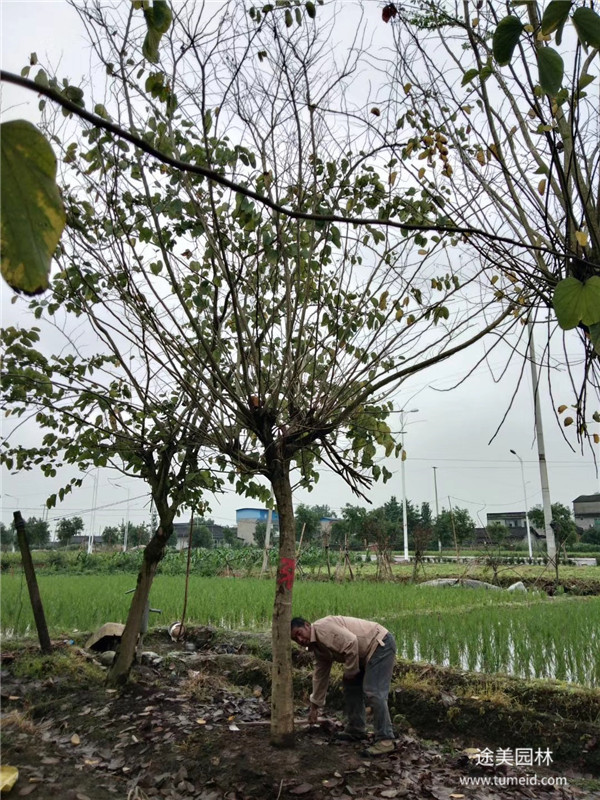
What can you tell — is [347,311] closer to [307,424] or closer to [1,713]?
[307,424]

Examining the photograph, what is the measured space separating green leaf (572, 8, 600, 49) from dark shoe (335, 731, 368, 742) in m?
4.87

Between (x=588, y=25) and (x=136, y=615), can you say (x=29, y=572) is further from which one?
(x=588, y=25)

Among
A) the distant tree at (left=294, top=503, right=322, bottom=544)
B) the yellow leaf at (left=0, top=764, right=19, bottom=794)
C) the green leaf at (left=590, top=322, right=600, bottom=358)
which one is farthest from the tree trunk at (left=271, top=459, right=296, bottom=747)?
the distant tree at (left=294, top=503, right=322, bottom=544)

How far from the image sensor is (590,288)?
4.01ft

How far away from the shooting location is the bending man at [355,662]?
475cm

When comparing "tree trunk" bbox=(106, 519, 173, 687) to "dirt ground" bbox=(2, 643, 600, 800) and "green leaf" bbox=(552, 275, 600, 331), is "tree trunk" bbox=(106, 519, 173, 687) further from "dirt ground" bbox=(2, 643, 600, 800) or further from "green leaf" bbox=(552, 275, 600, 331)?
"green leaf" bbox=(552, 275, 600, 331)

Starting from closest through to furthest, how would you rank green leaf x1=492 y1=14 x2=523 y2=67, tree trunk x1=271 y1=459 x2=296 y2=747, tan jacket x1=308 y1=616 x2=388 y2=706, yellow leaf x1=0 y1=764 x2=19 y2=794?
green leaf x1=492 y1=14 x2=523 y2=67, yellow leaf x1=0 y1=764 x2=19 y2=794, tree trunk x1=271 y1=459 x2=296 y2=747, tan jacket x1=308 y1=616 x2=388 y2=706

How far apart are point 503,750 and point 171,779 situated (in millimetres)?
2613

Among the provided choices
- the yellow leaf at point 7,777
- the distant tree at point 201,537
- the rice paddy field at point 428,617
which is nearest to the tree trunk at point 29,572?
Result: the rice paddy field at point 428,617

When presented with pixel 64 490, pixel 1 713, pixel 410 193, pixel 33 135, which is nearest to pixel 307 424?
pixel 410 193

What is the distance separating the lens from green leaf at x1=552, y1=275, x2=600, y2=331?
121 cm

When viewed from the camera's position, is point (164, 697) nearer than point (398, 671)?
Yes

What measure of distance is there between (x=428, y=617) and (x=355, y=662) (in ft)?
15.3

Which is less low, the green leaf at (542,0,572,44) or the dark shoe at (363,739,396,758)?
the green leaf at (542,0,572,44)
